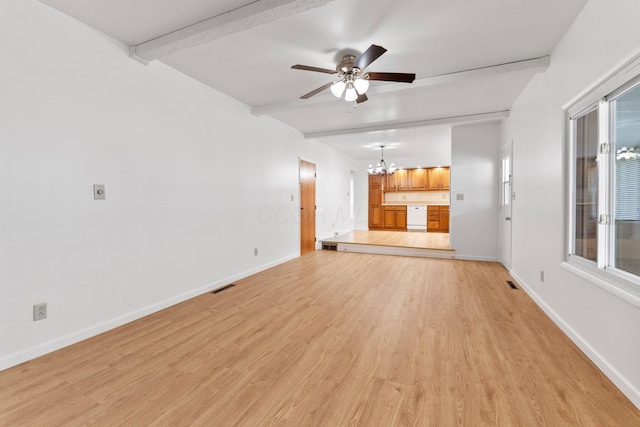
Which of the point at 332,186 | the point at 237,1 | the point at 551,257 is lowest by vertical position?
the point at 551,257

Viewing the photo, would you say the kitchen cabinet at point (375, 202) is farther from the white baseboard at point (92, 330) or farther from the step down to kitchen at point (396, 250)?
the white baseboard at point (92, 330)

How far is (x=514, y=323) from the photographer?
8.66ft

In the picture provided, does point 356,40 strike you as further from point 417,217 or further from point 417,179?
point 417,217

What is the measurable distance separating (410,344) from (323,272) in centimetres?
245

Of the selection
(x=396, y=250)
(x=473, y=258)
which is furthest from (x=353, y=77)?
(x=473, y=258)

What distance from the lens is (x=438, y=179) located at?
9.42 metres

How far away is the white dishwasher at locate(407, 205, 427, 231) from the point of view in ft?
31.3

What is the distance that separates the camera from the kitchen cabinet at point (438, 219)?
917 centimetres

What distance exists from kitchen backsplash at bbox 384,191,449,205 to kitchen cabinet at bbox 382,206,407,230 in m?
0.57

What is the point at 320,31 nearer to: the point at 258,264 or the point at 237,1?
the point at 237,1

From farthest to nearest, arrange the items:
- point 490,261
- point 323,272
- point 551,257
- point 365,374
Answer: point 490,261, point 323,272, point 551,257, point 365,374

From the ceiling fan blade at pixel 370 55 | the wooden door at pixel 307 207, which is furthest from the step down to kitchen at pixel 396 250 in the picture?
the ceiling fan blade at pixel 370 55

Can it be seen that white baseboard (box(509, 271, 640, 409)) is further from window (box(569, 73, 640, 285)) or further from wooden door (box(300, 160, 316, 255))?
wooden door (box(300, 160, 316, 255))

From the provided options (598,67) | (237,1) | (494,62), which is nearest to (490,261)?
(494,62)
